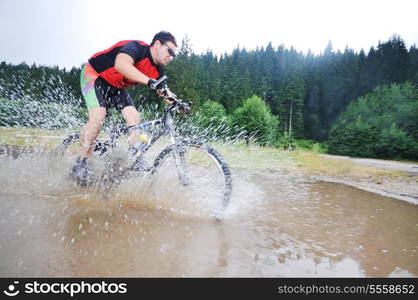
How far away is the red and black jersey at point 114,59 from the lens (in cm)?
309

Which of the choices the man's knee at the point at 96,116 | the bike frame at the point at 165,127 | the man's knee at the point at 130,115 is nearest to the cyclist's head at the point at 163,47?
the bike frame at the point at 165,127

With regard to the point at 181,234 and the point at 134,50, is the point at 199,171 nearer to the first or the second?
the point at 181,234

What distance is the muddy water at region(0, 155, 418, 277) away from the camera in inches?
74.6

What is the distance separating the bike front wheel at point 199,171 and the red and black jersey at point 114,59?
0.99 metres

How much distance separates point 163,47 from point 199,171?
59.0 inches

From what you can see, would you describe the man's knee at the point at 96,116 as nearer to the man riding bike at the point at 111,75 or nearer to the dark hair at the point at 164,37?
the man riding bike at the point at 111,75

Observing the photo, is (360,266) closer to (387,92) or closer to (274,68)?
(387,92)

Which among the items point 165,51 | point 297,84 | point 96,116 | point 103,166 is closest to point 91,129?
point 96,116

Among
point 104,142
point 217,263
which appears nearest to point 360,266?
point 217,263

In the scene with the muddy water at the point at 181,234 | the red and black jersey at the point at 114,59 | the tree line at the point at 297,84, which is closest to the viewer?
the muddy water at the point at 181,234

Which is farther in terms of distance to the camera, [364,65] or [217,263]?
[364,65]

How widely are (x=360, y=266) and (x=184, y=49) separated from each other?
1779 inches

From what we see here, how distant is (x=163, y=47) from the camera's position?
3.15 m

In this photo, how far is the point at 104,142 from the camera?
11.9 ft
